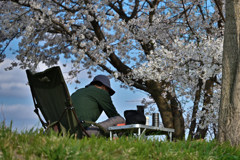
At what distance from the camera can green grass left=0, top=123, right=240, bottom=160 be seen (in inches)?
94.9

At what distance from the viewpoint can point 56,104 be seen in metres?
4.33

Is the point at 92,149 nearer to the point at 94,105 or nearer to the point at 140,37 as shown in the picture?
the point at 94,105

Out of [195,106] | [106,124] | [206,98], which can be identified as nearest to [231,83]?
[106,124]

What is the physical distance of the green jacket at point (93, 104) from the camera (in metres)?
4.59

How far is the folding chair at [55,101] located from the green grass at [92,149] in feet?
3.27

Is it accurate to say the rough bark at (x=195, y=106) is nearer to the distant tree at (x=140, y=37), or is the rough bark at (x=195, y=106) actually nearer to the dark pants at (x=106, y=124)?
the distant tree at (x=140, y=37)

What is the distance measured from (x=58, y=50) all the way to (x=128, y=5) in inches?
106

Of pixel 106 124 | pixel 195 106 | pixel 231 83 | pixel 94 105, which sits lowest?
pixel 106 124

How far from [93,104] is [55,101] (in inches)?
24.9

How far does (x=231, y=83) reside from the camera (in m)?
4.04

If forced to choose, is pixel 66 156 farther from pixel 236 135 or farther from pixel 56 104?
pixel 236 135

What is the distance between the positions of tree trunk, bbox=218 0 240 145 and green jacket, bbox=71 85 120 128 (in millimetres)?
1622

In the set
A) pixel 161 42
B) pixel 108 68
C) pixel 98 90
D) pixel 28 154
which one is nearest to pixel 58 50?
pixel 108 68

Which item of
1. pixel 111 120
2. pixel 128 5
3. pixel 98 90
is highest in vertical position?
pixel 128 5
